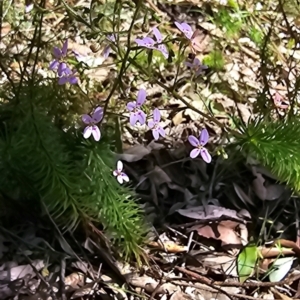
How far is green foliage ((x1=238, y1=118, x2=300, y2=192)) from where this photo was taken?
1499 mm

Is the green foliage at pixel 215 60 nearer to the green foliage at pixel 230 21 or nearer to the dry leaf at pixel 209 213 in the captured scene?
the green foliage at pixel 230 21

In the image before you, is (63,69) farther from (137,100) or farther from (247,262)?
(247,262)

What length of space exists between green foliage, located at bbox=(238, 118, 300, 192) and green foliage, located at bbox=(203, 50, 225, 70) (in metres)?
0.65

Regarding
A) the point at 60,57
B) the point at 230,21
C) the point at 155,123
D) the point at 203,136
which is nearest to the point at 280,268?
the point at 203,136

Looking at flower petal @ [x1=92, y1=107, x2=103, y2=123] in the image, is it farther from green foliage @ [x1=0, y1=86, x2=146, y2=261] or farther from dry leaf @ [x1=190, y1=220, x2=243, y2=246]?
dry leaf @ [x1=190, y1=220, x2=243, y2=246]

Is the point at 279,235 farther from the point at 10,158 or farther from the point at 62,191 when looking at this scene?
the point at 10,158

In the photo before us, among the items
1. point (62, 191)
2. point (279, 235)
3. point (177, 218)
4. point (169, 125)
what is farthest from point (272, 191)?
point (62, 191)

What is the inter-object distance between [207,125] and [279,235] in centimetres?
44

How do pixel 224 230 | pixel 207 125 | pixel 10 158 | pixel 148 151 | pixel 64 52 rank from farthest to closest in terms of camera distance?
pixel 207 125 → pixel 148 151 → pixel 224 230 → pixel 10 158 → pixel 64 52

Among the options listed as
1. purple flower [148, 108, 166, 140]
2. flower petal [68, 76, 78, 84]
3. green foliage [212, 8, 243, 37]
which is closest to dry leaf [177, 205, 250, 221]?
purple flower [148, 108, 166, 140]

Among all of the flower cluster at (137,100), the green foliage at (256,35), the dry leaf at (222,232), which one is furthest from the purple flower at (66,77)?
the green foliage at (256,35)

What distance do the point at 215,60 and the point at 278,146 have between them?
707 millimetres

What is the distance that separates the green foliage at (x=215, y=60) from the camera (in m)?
2.16

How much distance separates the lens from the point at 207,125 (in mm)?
1978
